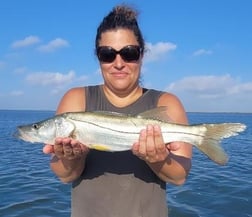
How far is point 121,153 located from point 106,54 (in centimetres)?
109

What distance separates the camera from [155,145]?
3.95 metres

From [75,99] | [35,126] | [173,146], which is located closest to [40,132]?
[35,126]

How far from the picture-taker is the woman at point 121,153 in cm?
404

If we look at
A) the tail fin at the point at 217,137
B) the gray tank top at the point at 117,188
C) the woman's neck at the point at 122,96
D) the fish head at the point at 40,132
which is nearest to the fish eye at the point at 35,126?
the fish head at the point at 40,132

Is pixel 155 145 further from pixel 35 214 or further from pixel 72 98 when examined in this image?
pixel 35 214

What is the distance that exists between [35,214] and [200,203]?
15.5 ft

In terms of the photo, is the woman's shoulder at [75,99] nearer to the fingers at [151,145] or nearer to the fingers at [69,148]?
the fingers at [69,148]

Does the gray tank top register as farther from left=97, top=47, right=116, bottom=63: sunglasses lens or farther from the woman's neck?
left=97, top=47, right=116, bottom=63: sunglasses lens

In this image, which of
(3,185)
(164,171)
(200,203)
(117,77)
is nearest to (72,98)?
→ (117,77)

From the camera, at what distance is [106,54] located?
4281 mm

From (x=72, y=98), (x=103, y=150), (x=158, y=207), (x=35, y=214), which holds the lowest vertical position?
(x=35, y=214)

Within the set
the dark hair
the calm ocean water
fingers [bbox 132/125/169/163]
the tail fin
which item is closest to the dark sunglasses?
the dark hair

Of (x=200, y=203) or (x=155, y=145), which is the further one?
(x=200, y=203)

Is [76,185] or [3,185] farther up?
[76,185]
